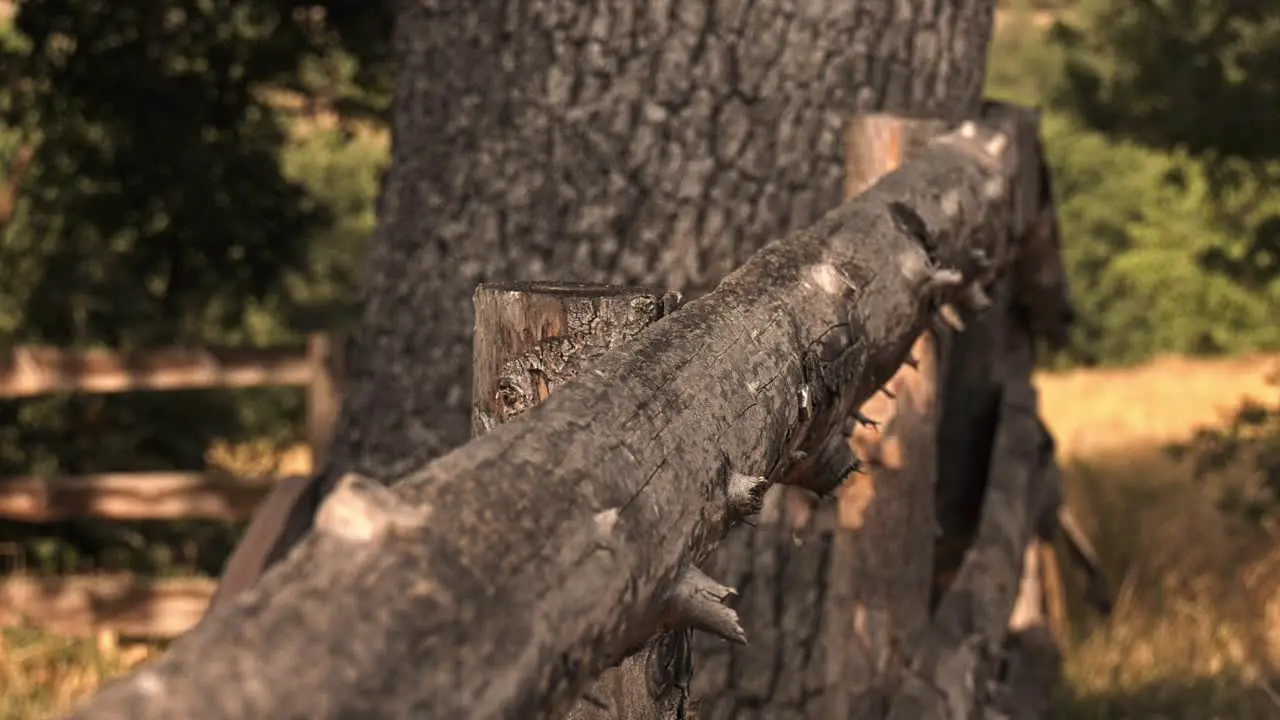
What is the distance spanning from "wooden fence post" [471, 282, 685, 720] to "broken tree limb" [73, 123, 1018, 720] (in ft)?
0.30

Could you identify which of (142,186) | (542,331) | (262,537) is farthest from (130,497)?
(542,331)

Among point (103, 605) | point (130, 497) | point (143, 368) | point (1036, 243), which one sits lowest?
point (103, 605)

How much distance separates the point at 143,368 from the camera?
21.3 feet

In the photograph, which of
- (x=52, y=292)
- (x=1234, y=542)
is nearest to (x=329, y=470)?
(x=52, y=292)

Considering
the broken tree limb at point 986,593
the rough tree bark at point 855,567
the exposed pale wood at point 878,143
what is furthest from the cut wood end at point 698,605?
the exposed pale wood at point 878,143

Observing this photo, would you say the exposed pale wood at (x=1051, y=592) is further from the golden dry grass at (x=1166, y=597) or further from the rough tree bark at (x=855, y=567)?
the rough tree bark at (x=855, y=567)

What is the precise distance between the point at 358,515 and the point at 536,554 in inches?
6.3

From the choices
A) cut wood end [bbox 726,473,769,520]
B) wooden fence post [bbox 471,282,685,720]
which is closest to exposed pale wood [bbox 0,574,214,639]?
wooden fence post [bbox 471,282,685,720]

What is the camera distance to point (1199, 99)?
20.0 ft

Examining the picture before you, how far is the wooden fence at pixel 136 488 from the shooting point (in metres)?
6.41

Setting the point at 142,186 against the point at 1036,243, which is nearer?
the point at 1036,243

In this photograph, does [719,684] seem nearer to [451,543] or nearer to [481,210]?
[481,210]

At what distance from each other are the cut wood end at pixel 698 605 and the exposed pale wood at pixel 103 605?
529 centimetres

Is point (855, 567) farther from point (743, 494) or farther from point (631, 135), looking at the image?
point (743, 494)
